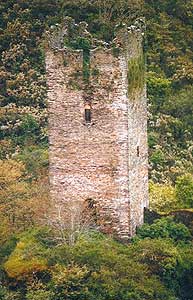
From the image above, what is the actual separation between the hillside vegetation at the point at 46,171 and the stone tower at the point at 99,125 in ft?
3.45

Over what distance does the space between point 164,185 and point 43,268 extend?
10.2m

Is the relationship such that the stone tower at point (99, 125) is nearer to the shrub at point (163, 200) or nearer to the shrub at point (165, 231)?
the shrub at point (165, 231)

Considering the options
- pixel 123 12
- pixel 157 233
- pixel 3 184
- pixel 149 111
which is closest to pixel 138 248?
pixel 157 233

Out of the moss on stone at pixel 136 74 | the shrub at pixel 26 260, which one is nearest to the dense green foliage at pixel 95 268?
the shrub at pixel 26 260

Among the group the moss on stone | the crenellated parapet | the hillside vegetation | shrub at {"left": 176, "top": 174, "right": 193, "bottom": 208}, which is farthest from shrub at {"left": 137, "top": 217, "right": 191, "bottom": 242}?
the crenellated parapet

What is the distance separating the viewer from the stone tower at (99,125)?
3244 cm

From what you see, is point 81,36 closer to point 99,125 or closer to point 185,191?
point 99,125

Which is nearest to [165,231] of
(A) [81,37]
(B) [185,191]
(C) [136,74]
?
(B) [185,191]

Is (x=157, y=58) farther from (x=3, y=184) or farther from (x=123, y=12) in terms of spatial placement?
(x=3, y=184)

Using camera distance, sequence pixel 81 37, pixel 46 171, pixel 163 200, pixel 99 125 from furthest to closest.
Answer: pixel 46 171, pixel 163 200, pixel 81 37, pixel 99 125

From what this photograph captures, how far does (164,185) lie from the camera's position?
132ft

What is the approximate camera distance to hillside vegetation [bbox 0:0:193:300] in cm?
3108

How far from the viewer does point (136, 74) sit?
33375mm

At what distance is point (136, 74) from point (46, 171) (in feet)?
23.2
